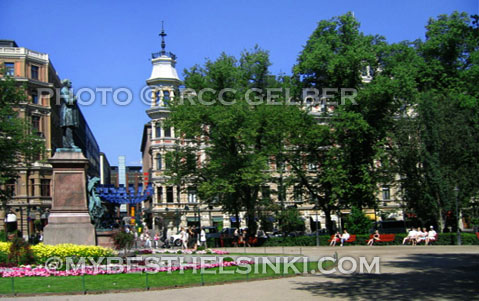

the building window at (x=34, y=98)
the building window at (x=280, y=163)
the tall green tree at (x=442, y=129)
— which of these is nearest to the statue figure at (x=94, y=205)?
the building window at (x=280, y=163)

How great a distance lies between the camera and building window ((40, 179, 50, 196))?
69.8 meters

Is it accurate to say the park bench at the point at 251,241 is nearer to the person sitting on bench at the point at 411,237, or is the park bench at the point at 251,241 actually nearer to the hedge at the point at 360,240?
the hedge at the point at 360,240

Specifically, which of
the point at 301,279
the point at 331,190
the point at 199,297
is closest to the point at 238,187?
the point at 331,190

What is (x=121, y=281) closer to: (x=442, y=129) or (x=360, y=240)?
(x=360, y=240)

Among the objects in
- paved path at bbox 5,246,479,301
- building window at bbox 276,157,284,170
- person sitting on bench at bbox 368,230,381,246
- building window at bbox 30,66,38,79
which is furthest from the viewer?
building window at bbox 30,66,38,79

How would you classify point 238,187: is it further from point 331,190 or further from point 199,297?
point 199,297

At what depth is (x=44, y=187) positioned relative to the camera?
230 ft

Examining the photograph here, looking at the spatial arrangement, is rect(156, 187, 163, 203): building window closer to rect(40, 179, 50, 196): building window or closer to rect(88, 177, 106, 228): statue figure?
rect(40, 179, 50, 196): building window

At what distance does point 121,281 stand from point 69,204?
28.9 ft

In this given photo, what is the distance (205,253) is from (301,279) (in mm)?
12739

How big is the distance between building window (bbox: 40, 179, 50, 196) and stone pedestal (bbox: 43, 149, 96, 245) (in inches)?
1825

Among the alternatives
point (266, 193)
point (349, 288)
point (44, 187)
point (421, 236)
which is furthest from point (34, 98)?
point (349, 288)

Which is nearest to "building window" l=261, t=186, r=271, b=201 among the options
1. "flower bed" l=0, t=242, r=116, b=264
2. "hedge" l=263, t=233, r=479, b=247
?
"hedge" l=263, t=233, r=479, b=247

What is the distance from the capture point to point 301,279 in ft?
61.8
